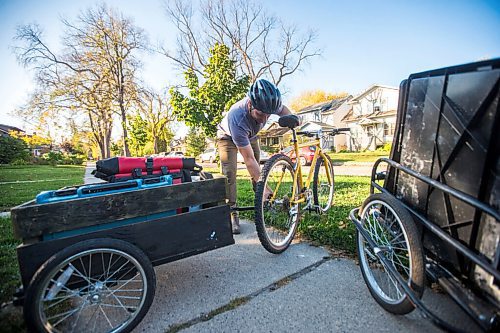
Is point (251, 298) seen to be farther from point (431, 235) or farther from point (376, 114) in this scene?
point (376, 114)

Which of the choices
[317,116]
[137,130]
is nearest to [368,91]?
[317,116]

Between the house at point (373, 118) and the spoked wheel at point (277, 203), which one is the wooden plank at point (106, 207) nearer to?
the spoked wheel at point (277, 203)

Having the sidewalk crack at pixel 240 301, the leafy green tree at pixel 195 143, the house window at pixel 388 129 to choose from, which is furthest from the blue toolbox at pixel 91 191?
the leafy green tree at pixel 195 143

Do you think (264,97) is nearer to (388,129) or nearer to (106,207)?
(106,207)

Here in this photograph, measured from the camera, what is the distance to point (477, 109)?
120cm

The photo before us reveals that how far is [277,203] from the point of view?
269cm

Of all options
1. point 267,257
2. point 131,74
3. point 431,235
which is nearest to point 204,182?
point 267,257

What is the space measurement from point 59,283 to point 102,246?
0.26 meters

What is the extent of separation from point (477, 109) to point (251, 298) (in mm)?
1691

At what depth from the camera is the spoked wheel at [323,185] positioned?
341 centimetres

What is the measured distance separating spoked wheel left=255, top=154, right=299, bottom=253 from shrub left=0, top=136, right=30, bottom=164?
99.7ft

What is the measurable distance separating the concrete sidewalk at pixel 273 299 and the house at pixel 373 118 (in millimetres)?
28087

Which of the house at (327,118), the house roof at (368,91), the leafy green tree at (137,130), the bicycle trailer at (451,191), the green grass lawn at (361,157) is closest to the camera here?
the bicycle trailer at (451,191)

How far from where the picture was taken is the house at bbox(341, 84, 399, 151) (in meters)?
27.4
